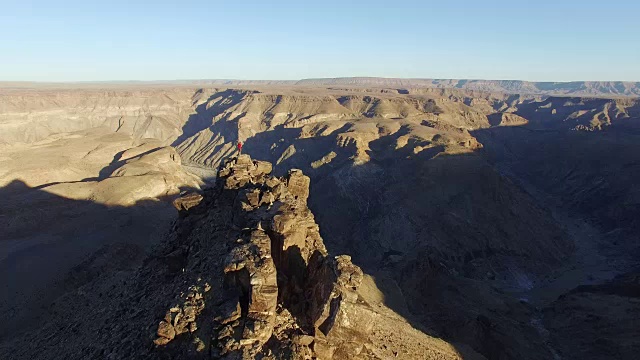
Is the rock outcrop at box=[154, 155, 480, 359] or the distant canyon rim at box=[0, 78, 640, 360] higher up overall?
the rock outcrop at box=[154, 155, 480, 359]

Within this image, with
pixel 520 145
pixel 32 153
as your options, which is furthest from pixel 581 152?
pixel 32 153

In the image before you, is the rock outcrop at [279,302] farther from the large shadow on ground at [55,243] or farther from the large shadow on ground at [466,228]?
the large shadow on ground at [55,243]

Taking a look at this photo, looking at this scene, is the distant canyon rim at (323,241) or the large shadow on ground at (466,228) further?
the large shadow on ground at (466,228)

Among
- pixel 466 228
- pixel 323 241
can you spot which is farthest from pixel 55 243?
pixel 466 228

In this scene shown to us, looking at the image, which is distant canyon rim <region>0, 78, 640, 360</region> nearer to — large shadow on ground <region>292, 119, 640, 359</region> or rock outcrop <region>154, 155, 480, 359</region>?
rock outcrop <region>154, 155, 480, 359</region>

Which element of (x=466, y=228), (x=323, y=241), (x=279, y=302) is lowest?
(x=466, y=228)

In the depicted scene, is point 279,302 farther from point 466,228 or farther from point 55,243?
point 466,228

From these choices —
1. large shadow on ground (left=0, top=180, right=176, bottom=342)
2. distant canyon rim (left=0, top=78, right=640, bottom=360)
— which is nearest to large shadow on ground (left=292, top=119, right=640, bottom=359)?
distant canyon rim (left=0, top=78, right=640, bottom=360)

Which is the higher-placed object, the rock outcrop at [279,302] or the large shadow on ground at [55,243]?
the rock outcrop at [279,302]

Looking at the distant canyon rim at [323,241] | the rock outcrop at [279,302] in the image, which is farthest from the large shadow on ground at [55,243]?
the rock outcrop at [279,302]

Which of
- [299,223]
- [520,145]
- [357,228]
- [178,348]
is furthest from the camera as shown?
[520,145]

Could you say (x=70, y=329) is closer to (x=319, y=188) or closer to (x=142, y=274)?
(x=142, y=274)
